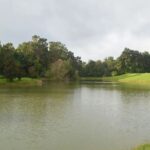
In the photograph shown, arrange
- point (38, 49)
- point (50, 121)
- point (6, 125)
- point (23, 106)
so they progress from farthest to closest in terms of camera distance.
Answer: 1. point (38, 49)
2. point (23, 106)
3. point (50, 121)
4. point (6, 125)

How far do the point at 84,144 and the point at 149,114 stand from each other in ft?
44.2

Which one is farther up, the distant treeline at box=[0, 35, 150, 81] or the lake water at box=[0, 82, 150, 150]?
the distant treeline at box=[0, 35, 150, 81]

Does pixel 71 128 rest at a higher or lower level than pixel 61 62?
lower

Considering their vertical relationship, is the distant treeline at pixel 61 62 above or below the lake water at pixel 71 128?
above

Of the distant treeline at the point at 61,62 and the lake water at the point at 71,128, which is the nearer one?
the lake water at the point at 71,128

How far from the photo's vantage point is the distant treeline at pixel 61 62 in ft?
295

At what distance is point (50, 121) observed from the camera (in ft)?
86.5

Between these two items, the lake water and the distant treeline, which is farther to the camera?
the distant treeline

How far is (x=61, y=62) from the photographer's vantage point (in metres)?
122

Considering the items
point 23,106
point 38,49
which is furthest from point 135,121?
point 38,49

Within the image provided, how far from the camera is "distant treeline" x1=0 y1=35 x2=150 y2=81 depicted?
89.9 m

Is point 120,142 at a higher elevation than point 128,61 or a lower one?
lower

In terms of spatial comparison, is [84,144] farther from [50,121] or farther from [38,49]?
[38,49]

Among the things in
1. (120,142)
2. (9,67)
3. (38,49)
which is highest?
(38,49)
